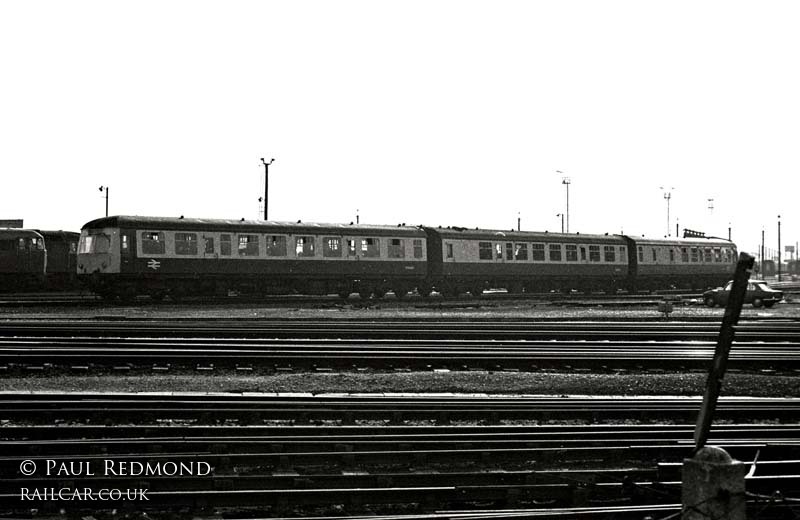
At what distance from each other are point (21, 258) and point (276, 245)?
1289 centimetres

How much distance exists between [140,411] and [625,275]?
42.0 meters

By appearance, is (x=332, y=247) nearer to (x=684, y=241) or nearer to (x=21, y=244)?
(x=21, y=244)

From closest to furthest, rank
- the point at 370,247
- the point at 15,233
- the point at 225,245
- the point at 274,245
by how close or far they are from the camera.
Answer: the point at 225,245
the point at 274,245
the point at 370,247
the point at 15,233

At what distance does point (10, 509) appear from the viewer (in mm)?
6648

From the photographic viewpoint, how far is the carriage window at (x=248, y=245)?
35031 mm

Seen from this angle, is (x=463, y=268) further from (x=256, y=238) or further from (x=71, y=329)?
(x=71, y=329)

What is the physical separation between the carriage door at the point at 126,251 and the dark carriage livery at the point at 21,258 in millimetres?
10364

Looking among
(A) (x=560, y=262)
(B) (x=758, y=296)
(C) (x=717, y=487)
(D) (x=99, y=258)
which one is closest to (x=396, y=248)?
(A) (x=560, y=262)

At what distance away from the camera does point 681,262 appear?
176 ft

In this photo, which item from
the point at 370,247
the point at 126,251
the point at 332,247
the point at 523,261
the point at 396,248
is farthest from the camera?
the point at 523,261

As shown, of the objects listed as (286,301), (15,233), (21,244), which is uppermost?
(15,233)

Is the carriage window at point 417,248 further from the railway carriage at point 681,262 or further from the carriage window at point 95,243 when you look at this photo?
the railway carriage at point 681,262

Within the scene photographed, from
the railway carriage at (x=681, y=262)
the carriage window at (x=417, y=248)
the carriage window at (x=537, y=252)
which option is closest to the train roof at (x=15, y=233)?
the carriage window at (x=417, y=248)

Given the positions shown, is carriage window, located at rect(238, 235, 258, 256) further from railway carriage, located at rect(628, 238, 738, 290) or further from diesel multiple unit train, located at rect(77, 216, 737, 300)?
railway carriage, located at rect(628, 238, 738, 290)
